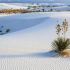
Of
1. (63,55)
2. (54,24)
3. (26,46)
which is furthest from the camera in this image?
(54,24)

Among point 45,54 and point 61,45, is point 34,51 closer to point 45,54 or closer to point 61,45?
point 45,54

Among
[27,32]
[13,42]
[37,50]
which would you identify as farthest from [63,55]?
[27,32]

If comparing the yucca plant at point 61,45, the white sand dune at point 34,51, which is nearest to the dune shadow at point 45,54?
the white sand dune at point 34,51

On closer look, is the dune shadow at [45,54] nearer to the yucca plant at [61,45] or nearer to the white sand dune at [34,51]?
the white sand dune at [34,51]

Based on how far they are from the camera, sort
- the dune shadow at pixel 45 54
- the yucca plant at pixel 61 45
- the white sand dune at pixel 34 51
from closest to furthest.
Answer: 1. the white sand dune at pixel 34 51
2. the dune shadow at pixel 45 54
3. the yucca plant at pixel 61 45

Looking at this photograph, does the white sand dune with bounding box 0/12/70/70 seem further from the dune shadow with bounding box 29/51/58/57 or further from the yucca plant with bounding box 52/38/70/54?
the yucca plant with bounding box 52/38/70/54

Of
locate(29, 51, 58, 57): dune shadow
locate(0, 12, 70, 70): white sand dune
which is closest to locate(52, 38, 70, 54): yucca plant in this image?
locate(29, 51, 58, 57): dune shadow

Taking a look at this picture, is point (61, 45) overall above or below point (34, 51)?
above

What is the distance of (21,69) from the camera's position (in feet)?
34.8

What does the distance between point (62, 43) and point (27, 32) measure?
28.0 feet

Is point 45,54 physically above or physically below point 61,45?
below

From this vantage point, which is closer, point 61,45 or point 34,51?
point 61,45

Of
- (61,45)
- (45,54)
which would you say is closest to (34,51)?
(45,54)

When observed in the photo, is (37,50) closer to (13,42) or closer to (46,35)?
(13,42)
